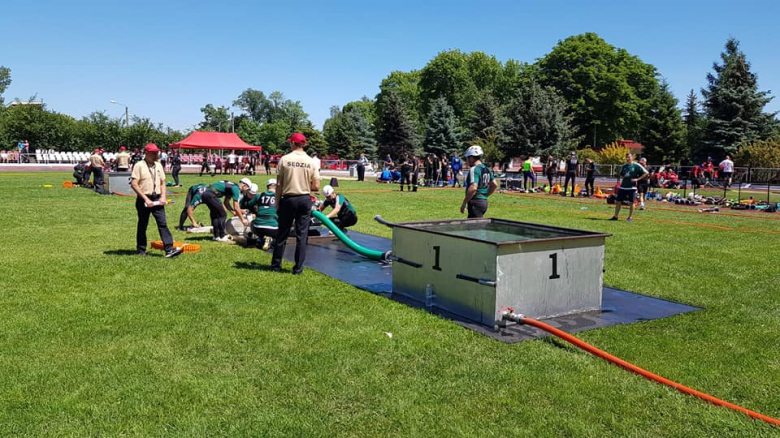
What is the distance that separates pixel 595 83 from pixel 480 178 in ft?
195

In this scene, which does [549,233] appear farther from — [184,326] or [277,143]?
[277,143]

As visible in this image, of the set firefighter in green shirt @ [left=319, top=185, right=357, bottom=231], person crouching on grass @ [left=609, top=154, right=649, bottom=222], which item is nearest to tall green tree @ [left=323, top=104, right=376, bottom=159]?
person crouching on grass @ [left=609, top=154, right=649, bottom=222]

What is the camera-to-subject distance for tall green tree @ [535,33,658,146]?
6431cm

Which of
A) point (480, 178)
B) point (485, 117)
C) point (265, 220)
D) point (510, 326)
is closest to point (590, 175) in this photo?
point (480, 178)

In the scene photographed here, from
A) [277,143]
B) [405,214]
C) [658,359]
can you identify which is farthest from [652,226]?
[277,143]

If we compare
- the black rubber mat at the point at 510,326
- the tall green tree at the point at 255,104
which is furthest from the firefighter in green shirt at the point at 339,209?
the tall green tree at the point at 255,104

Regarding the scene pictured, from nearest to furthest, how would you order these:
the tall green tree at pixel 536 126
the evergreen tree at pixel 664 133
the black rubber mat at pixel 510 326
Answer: the black rubber mat at pixel 510 326
the tall green tree at pixel 536 126
the evergreen tree at pixel 664 133

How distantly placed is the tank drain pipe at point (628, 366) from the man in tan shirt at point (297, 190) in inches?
144

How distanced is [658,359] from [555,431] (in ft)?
6.40

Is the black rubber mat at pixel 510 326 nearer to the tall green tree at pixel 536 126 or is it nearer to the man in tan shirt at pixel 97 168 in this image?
the man in tan shirt at pixel 97 168

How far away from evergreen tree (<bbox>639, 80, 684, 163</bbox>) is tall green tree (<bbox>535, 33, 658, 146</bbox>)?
3.48 meters

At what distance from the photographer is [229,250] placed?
437 inches

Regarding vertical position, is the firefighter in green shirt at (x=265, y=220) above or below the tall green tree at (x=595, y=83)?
below

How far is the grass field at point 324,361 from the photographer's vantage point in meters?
4.11
